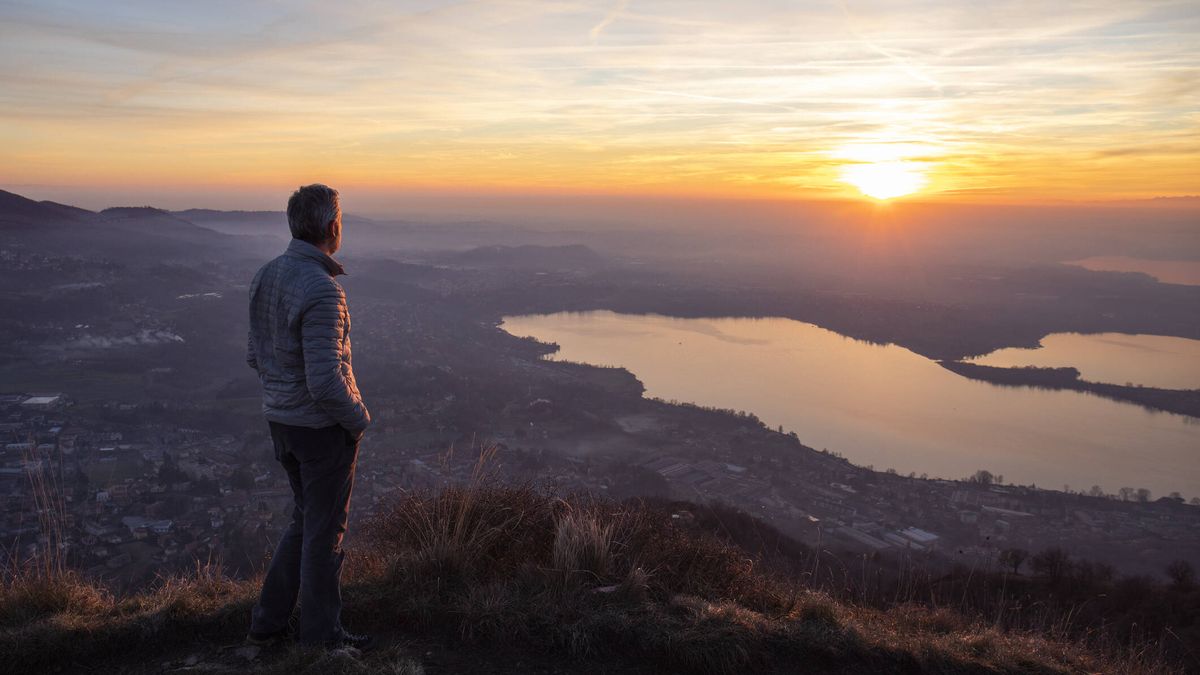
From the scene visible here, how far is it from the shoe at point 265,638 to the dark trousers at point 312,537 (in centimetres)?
2

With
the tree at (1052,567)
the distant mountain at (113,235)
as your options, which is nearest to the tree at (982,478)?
the tree at (1052,567)

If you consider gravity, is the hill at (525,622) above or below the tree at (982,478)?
above

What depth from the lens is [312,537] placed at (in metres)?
2.76

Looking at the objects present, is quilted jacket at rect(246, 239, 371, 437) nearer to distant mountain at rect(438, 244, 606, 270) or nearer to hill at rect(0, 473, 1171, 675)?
hill at rect(0, 473, 1171, 675)

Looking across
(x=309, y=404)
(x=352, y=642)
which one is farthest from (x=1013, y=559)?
(x=309, y=404)

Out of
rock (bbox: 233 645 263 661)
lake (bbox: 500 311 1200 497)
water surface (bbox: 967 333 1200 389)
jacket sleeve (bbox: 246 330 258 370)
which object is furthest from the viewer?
water surface (bbox: 967 333 1200 389)

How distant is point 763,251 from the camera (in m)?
101

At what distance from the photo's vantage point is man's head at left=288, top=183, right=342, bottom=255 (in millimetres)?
2646

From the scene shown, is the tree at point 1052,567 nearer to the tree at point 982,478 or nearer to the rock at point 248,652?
the rock at point 248,652

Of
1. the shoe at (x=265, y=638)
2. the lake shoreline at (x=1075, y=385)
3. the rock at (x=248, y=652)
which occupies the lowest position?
the lake shoreline at (x=1075, y=385)

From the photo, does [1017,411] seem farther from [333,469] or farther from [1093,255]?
[1093,255]

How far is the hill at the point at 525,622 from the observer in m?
2.88

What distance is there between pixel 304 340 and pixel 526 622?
1639mm

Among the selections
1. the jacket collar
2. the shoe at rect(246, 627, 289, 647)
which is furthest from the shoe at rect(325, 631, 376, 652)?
the jacket collar
